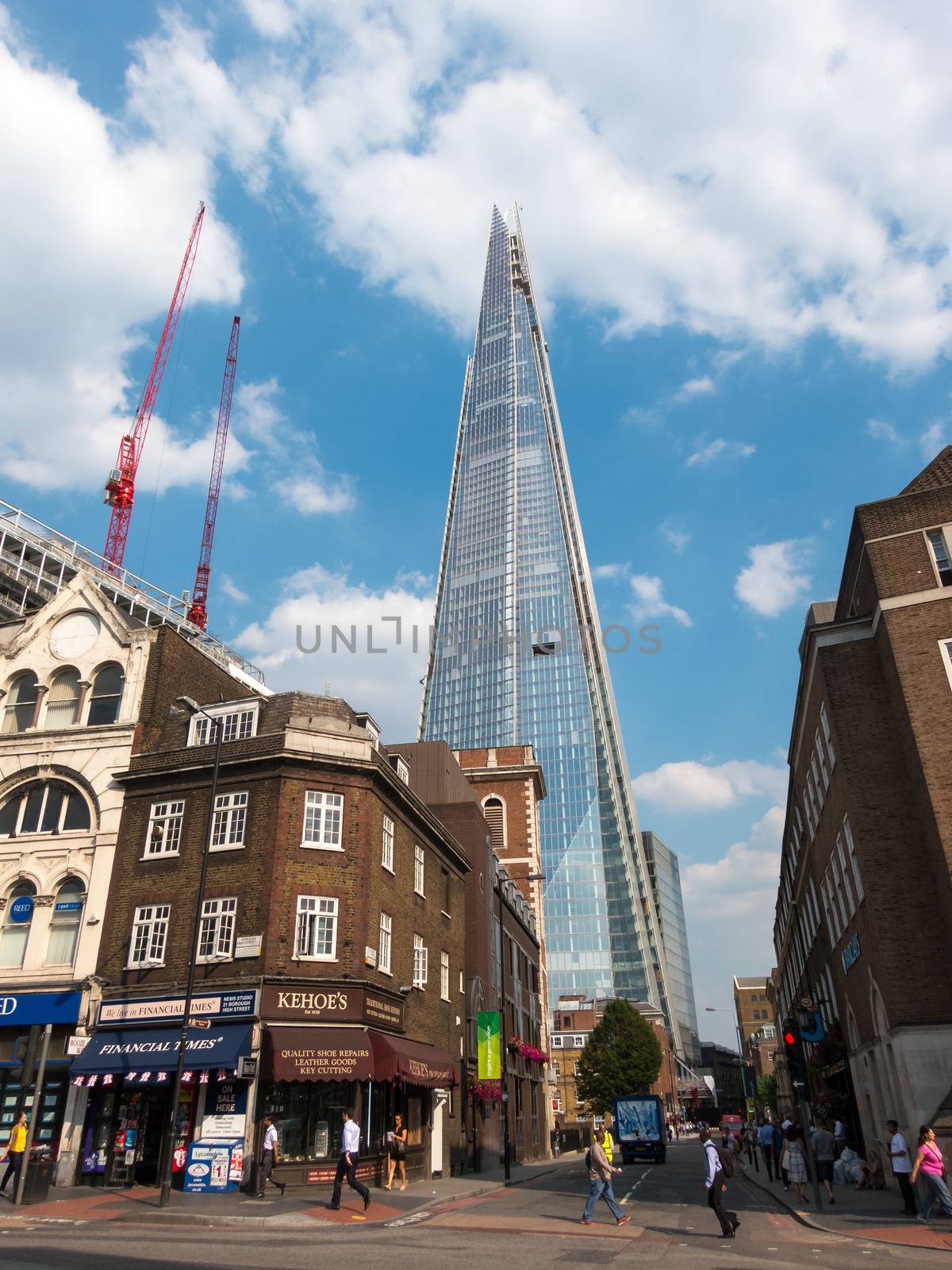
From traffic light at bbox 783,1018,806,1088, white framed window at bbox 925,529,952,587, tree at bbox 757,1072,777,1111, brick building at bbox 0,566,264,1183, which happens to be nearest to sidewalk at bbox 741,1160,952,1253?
traffic light at bbox 783,1018,806,1088

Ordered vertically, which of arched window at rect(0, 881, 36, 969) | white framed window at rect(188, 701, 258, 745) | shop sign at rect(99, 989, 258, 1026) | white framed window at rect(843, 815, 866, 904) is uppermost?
white framed window at rect(188, 701, 258, 745)

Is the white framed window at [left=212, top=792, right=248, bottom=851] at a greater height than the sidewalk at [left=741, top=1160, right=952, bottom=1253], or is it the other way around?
the white framed window at [left=212, top=792, right=248, bottom=851]

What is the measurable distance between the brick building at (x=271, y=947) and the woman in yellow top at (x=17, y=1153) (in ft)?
Answer: 9.59

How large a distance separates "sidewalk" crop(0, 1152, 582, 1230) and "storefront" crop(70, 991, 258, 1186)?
838mm

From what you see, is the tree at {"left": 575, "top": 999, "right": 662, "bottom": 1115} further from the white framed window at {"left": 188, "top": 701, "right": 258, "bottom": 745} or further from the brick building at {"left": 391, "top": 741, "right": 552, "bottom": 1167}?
the white framed window at {"left": 188, "top": 701, "right": 258, "bottom": 745}

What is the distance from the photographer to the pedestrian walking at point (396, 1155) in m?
26.6

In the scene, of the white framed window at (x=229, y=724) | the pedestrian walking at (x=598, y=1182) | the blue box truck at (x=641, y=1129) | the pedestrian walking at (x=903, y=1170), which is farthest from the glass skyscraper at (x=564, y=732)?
the pedestrian walking at (x=598, y=1182)

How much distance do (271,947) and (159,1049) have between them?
404cm

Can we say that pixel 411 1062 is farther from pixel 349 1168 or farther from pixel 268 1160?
pixel 349 1168

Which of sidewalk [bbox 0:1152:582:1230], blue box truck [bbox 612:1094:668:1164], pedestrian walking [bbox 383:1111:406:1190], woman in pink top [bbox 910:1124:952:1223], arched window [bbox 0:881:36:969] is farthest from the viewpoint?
blue box truck [bbox 612:1094:668:1164]

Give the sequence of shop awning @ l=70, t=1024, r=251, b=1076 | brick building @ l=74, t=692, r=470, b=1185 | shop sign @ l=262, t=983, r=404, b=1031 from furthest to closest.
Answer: shop sign @ l=262, t=983, r=404, b=1031 → brick building @ l=74, t=692, r=470, b=1185 → shop awning @ l=70, t=1024, r=251, b=1076

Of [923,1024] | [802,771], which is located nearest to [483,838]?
[802,771]

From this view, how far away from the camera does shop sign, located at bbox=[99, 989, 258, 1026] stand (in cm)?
2469

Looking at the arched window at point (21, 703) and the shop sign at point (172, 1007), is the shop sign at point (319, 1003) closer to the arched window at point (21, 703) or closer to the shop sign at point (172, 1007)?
the shop sign at point (172, 1007)
